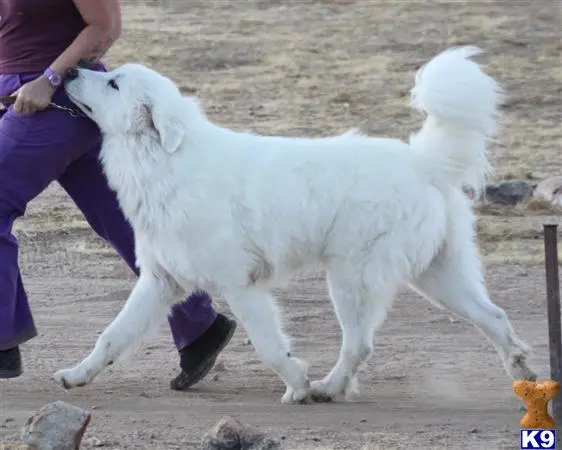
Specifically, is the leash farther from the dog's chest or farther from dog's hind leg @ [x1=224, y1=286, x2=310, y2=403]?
dog's hind leg @ [x1=224, y1=286, x2=310, y2=403]

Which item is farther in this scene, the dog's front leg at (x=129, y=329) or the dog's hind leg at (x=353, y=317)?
the dog's front leg at (x=129, y=329)

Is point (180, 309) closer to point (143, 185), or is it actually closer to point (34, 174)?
point (143, 185)

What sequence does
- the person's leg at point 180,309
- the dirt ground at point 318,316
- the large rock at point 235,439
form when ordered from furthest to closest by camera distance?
the person's leg at point 180,309, the dirt ground at point 318,316, the large rock at point 235,439

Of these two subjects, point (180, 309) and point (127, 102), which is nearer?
point (127, 102)

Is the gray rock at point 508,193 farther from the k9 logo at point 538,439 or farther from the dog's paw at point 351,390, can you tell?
the k9 logo at point 538,439

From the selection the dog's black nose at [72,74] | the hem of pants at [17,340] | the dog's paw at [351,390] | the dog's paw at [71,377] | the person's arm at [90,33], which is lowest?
the dog's paw at [351,390]

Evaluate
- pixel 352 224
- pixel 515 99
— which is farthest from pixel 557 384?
pixel 515 99

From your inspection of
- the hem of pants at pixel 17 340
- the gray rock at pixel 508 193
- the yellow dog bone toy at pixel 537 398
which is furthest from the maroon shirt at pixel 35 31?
the gray rock at pixel 508 193

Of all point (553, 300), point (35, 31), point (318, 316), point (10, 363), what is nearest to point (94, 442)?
point (10, 363)

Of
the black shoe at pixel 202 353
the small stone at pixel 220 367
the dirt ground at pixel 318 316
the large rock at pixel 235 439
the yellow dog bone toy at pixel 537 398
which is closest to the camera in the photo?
the yellow dog bone toy at pixel 537 398

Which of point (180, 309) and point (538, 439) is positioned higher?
point (538, 439)

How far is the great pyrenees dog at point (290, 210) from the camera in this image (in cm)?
673

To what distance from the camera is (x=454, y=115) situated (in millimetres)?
6887

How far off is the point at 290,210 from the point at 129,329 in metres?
0.95
